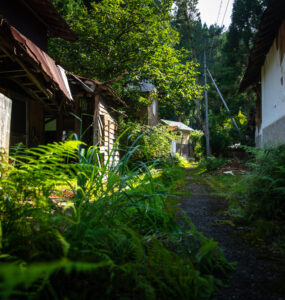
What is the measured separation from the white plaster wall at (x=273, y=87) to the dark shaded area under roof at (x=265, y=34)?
0.19 m

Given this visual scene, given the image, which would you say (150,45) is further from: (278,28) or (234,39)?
(234,39)

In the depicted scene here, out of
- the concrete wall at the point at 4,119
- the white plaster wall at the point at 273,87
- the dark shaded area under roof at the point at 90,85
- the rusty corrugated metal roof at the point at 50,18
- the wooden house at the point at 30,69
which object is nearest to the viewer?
the concrete wall at the point at 4,119

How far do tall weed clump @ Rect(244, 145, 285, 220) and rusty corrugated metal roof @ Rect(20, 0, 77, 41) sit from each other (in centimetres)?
661

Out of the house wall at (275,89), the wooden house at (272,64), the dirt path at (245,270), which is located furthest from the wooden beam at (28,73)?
the house wall at (275,89)

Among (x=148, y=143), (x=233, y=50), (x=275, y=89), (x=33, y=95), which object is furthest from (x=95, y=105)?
(x=233, y=50)

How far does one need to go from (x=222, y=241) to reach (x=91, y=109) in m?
7.15

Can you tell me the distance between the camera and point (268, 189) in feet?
7.00

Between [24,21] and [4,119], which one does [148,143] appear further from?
[4,119]

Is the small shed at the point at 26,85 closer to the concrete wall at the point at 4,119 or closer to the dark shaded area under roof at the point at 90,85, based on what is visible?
→ the concrete wall at the point at 4,119

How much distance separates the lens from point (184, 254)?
3.99ft

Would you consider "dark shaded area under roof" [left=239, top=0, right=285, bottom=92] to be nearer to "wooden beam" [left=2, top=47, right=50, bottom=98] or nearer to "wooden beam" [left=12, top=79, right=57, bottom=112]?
"wooden beam" [left=2, top=47, right=50, bottom=98]

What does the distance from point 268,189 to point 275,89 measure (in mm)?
5322

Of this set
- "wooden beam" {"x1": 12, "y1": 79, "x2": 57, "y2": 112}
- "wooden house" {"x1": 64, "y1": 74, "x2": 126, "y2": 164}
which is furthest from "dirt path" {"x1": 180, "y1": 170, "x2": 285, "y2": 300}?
"wooden beam" {"x1": 12, "y1": 79, "x2": 57, "y2": 112}

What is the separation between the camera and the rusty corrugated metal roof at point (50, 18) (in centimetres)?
616
